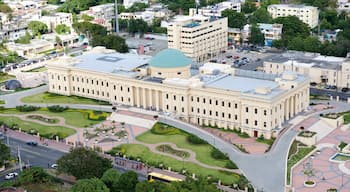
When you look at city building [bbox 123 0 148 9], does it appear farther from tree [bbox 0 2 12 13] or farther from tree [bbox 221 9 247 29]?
tree [bbox 221 9 247 29]

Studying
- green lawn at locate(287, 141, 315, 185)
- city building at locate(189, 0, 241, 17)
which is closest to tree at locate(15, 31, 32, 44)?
city building at locate(189, 0, 241, 17)

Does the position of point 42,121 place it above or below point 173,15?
below

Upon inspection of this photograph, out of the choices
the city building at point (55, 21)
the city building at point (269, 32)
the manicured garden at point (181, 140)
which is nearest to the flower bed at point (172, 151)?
the manicured garden at point (181, 140)

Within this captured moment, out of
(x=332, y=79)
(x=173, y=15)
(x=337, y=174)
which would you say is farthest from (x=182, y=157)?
(x=173, y=15)

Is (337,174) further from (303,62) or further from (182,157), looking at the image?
(303,62)

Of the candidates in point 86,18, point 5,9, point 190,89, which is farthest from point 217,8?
point 190,89

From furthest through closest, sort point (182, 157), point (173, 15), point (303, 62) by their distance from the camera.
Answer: point (173, 15) → point (303, 62) → point (182, 157)

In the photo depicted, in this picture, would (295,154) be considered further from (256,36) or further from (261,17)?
(261,17)
